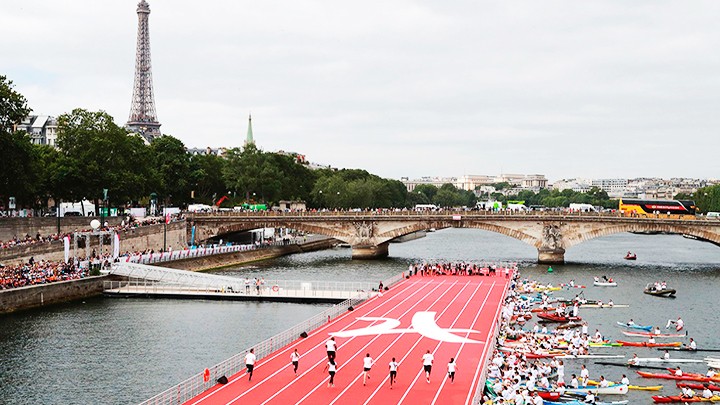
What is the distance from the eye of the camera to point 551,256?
102812 millimetres

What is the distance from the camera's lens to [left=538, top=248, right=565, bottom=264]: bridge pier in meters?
102

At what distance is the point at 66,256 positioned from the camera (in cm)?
7262

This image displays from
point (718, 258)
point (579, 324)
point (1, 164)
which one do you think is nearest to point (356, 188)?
point (718, 258)

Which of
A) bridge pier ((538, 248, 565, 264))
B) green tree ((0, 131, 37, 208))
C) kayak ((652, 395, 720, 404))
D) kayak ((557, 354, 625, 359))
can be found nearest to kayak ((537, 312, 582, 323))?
kayak ((557, 354, 625, 359))

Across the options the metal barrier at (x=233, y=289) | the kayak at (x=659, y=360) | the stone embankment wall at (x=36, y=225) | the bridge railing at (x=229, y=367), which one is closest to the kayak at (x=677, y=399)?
the kayak at (x=659, y=360)

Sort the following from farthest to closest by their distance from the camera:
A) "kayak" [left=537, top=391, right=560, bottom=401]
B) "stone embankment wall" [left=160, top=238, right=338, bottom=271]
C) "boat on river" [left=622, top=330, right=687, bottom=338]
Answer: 1. "stone embankment wall" [left=160, top=238, right=338, bottom=271]
2. "boat on river" [left=622, top=330, right=687, bottom=338]
3. "kayak" [left=537, top=391, right=560, bottom=401]

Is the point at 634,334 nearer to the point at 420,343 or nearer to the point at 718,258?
the point at 420,343

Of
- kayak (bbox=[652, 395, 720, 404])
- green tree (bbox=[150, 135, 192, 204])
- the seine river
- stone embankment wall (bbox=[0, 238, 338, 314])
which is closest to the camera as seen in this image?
kayak (bbox=[652, 395, 720, 404])

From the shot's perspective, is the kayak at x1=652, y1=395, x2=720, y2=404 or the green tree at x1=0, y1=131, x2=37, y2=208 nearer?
the kayak at x1=652, y1=395, x2=720, y2=404

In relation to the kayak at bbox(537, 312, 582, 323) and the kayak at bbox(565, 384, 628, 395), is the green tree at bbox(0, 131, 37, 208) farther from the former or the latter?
the kayak at bbox(565, 384, 628, 395)

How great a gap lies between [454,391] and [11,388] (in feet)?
72.1

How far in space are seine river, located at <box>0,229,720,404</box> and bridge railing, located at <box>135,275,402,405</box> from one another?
2.02m

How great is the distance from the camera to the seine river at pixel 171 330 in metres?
40.2

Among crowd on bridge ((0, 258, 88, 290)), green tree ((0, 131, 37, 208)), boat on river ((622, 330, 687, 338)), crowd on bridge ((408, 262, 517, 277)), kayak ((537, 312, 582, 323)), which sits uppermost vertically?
green tree ((0, 131, 37, 208))
